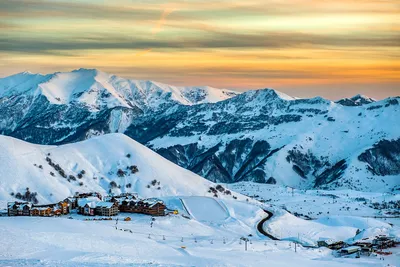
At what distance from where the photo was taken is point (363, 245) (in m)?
126

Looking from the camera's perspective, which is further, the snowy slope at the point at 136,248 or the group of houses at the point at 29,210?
the group of houses at the point at 29,210

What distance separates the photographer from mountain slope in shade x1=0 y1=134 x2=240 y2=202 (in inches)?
6388

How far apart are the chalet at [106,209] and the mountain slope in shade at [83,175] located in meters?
28.7

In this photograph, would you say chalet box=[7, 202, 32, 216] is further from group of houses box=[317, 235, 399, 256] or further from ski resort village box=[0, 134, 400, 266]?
group of houses box=[317, 235, 399, 256]

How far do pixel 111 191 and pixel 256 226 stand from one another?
169 ft

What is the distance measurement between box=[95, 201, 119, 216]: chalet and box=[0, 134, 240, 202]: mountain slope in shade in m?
28.7

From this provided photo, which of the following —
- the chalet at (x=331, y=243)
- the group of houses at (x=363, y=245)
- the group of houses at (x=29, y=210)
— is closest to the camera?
the group of houses at (x=363, y=245)

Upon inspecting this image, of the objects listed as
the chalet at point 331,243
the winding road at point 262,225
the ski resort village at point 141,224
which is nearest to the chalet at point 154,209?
the ski resort village at point 141,224

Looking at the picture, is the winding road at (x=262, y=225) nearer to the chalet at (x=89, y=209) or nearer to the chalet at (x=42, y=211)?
the chalet at (x=89, y=209)

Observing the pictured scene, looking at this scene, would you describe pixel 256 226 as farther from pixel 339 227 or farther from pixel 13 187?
pixel 13 187

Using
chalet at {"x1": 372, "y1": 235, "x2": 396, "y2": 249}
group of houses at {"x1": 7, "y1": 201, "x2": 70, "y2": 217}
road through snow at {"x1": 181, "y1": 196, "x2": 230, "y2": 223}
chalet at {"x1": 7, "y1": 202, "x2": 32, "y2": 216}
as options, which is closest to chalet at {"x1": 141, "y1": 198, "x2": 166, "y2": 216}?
road through snow at {"x1": 181, "y1": 196, "x2": 230, "y2": 223}

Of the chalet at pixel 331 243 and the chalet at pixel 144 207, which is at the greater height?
the chalet at pixel 144 207

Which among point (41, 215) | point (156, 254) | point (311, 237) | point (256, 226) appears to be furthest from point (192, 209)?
point (156, 254)

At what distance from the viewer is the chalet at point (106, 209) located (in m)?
129
